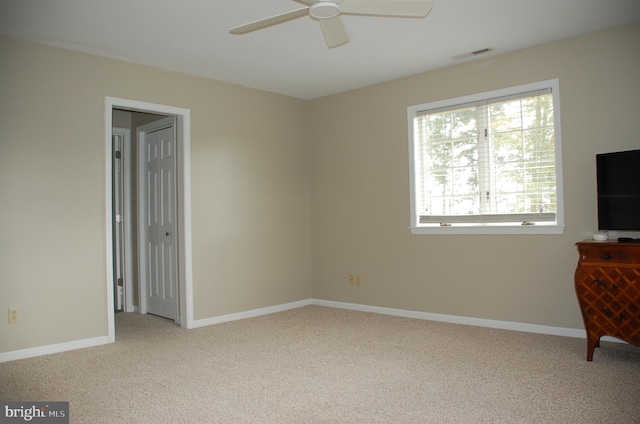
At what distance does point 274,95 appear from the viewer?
19.0 feet

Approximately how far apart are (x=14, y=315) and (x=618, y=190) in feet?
15.3

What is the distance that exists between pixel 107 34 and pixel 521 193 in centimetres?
372

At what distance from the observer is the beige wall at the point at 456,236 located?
402cm

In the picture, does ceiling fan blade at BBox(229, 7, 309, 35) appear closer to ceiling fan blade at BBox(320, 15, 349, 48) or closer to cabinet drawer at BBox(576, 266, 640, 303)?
ceiling fan blade at BBox(320, 15, 349, 48)

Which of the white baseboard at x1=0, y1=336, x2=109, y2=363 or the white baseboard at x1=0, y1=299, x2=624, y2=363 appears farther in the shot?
the white baseboard at x1=0, y1=299, x2=624, y2=363

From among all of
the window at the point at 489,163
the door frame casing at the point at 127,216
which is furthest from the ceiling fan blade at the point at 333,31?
the door frame casing at the point at 127,216

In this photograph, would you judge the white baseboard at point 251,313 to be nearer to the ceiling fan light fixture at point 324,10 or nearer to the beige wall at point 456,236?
the beige wall at point 456,236

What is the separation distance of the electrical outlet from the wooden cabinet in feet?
13.7

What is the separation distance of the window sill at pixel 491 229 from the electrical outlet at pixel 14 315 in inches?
142

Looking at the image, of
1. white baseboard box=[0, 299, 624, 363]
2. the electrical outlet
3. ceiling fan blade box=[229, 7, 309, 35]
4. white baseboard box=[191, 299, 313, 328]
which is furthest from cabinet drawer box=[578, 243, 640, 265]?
the electrical outlet

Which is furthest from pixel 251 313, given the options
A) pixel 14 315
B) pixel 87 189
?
pixel 14 315

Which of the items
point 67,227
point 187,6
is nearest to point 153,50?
point 187,6

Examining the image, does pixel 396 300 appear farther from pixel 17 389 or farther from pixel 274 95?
pixel 17 389

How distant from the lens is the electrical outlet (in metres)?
3.80
